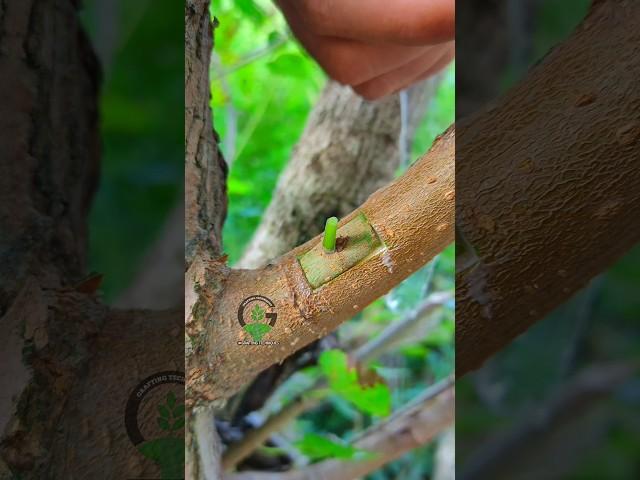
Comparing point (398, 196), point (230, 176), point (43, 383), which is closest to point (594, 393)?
point (398, 196)

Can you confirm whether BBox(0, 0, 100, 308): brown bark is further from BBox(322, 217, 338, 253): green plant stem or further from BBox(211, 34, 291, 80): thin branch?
BBox(322, 217, 338, 253): green plant stem

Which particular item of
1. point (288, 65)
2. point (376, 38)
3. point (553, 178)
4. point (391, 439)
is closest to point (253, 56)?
point (288, 65)

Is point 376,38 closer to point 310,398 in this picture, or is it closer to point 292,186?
point 292,186

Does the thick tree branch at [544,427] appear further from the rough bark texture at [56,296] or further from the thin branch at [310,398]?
the rough bark texture at [56,296]

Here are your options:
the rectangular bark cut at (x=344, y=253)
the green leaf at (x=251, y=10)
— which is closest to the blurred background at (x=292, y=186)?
the green leaf at (x=251, y=10)

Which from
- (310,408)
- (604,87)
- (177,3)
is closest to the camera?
(604,87)

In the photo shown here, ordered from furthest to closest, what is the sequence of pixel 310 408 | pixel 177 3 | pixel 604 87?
pixel 310 408 < pixel 177 3 < pixel 604 87

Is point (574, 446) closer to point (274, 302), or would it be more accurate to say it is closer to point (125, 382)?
point (274, 302)
